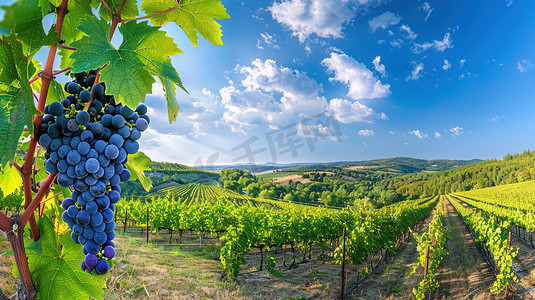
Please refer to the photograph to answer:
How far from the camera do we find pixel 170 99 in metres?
Result: 1.14

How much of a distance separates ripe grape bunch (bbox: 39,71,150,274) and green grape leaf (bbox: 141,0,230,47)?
1.62ft

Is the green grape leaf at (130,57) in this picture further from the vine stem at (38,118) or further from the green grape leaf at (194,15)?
the green grape leaf at (194,15)

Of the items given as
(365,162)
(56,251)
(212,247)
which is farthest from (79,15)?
(365,162)

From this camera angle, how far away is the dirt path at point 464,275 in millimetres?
9469

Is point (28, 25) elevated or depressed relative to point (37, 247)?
elevated

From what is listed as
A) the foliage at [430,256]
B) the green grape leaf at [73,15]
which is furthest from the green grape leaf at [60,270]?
the foliage at [430,256]

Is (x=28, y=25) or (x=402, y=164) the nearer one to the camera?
(x=28, y=25)

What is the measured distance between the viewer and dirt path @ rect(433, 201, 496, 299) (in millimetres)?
9469

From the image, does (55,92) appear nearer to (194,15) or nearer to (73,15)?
(73,15)

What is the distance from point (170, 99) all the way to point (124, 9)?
0.48 meters

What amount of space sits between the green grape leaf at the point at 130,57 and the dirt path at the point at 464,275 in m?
11.5

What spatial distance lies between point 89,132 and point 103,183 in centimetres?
18

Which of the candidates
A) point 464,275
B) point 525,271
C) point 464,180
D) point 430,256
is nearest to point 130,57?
point 430,256

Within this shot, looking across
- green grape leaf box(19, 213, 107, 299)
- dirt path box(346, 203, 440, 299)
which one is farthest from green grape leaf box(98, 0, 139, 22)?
dirt path box(346, 203, 440, 299)
